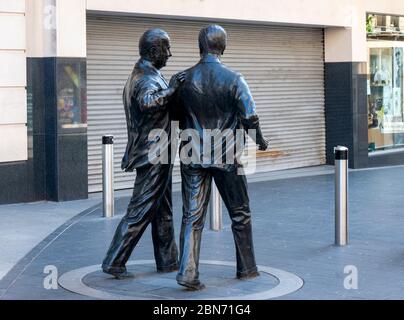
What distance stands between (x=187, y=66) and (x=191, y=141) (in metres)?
8.39

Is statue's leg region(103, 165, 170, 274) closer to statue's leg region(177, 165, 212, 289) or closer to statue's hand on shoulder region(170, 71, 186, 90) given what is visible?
statue's leg region(177, 165, 212, 289)

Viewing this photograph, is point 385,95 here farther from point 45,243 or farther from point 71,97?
point 45,243

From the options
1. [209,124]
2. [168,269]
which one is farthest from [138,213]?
[209,124]

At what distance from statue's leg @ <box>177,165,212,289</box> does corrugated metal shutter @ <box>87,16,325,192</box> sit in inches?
269

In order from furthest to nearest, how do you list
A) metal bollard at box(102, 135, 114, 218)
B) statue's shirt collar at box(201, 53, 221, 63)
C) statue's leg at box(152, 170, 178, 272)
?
metal bollard at box(102, 135, 114, 218) < statue's leg at box(152, 170, 178, 272) < statue's shirt collar at box(201, 53, 221, 63)

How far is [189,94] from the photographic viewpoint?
24.8 feet

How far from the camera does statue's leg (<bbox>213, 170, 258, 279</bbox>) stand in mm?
7691

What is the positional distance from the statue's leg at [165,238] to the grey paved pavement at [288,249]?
18 centimetres

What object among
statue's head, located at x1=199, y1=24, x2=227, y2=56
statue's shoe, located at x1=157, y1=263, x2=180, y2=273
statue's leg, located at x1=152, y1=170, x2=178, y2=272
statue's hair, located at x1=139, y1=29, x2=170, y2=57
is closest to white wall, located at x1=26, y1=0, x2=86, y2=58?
statue's hair, located at x1=139, y1=29, x2=170, y2=57

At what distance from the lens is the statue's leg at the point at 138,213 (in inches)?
309

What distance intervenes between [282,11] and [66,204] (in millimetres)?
6066

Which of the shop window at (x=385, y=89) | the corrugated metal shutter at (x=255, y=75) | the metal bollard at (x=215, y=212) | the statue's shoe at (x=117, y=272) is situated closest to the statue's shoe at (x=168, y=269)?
the statue's shoe at (x=117, y=272)

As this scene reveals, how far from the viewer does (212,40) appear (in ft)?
25.1

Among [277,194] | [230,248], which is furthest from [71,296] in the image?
[277,194]
